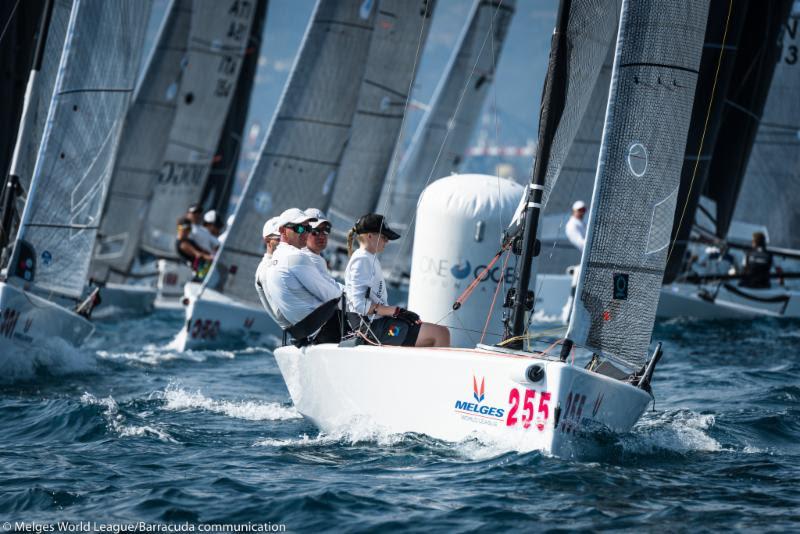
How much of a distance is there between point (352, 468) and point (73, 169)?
5.48 m

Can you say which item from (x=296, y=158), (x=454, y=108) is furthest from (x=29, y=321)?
(x=454, y=108)

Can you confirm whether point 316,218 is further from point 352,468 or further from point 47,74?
point 47,74

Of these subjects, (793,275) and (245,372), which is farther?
(793,275)

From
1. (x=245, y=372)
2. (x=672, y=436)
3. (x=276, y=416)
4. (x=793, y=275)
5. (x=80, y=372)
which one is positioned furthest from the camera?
(x=793, y=275)

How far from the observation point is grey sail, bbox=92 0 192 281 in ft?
64.8

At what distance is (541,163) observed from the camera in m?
7.05

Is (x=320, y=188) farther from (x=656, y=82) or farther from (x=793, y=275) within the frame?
(x=656, y=82)

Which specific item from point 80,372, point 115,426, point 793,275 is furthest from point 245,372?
point 793,275

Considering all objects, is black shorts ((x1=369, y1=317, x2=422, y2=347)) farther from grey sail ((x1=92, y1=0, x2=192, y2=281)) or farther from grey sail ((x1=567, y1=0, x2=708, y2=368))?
grey sail ((x1=92, y1=0, x2=192, y2=281))

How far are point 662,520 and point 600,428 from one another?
46.7 inches

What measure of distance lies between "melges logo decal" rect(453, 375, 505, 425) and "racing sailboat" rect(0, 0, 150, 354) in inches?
186

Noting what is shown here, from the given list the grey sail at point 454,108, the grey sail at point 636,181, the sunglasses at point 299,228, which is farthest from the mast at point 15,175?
the grey sail at point 454,108

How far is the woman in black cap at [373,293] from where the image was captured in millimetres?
7208

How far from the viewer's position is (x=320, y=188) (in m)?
15.5
